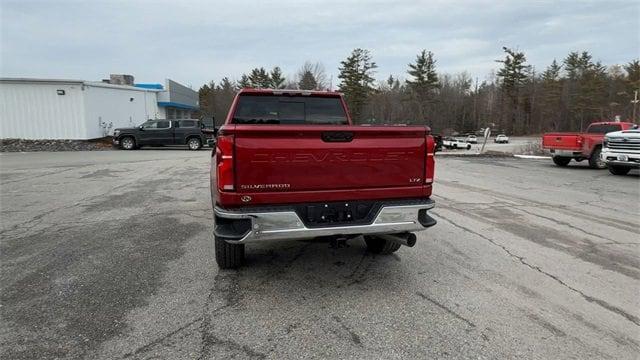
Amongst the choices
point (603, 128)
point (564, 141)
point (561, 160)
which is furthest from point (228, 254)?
point (603, 128)

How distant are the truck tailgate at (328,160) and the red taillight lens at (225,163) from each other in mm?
50

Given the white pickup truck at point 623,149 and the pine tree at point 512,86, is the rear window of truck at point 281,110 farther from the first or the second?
the pine tree at point 512,86

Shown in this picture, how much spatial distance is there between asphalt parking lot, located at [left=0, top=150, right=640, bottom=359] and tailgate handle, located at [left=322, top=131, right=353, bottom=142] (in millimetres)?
1445

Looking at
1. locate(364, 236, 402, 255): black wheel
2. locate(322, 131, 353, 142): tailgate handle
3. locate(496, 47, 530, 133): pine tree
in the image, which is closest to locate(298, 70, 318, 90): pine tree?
locate(496, 47, 530, 133): pine tree

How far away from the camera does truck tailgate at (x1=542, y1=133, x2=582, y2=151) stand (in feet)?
57.5

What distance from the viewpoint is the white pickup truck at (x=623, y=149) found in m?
13.8

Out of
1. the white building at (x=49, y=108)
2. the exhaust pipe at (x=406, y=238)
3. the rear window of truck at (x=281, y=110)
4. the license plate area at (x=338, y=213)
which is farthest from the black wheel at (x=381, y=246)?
the white building at (x=49, y=108)

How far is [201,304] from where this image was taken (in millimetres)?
3953

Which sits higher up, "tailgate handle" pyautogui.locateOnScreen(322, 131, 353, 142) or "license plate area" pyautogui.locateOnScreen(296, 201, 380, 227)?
"tailgate handle" pyautogui.locateOnScreen(322, 131, 353, 142)

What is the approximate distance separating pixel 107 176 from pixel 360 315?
11675mm

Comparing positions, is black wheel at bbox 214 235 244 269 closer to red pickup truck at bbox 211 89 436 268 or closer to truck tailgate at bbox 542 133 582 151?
red pickup truck at bbox 211 89 436 268

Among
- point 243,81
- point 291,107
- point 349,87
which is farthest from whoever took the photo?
point 243,81

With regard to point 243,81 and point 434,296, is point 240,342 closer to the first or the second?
point 434,296

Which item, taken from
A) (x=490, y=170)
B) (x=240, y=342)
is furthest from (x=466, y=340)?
(x=490, y=170)
